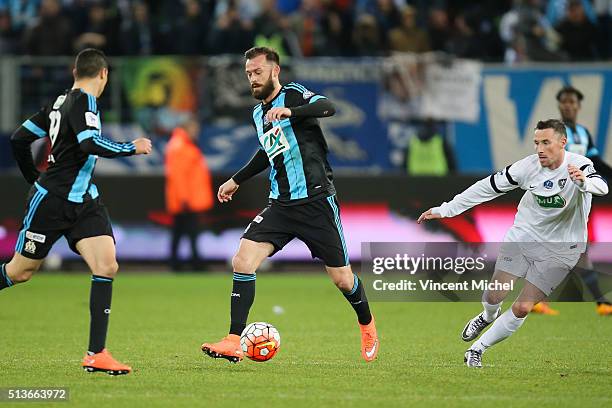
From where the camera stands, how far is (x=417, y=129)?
18703 millimetres

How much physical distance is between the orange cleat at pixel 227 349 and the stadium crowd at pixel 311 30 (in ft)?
37.4

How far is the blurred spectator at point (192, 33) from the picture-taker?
65.2 ft

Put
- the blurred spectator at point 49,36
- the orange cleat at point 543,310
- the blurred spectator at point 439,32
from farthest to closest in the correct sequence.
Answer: the blurred spectator at point 439,32 → the blurred spectator at point 49,36 → the orange cleat at point 543,310

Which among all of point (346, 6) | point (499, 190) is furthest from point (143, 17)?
point (499, 190)

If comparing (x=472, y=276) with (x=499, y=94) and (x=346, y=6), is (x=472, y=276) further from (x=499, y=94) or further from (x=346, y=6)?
(x=346, y=6)

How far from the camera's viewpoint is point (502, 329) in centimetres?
894

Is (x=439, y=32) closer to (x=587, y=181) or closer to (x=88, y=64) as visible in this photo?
(x=587, y=181)

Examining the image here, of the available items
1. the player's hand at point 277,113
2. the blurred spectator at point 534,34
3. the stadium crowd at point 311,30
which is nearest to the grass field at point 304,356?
the player's hand at point 277,113

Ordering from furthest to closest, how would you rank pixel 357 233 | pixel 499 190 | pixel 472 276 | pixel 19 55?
1. pixel 19 55
2. pixel 357 233
3. pixel 472 276
4. pixel 499 190

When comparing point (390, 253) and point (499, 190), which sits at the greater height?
point (499, 190)

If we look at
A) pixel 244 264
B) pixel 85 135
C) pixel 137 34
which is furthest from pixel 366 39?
pixel 85 135

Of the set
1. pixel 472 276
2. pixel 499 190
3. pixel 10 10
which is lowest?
pixel 472 276

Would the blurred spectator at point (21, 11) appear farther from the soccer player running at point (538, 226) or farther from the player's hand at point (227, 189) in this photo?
the soccer player running at point (538, 226)

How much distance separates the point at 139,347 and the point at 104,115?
8.91m
